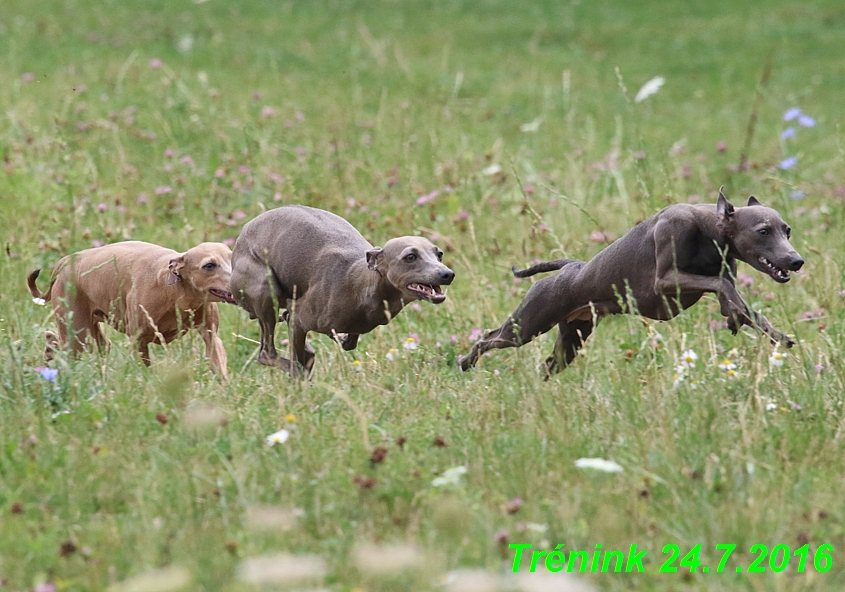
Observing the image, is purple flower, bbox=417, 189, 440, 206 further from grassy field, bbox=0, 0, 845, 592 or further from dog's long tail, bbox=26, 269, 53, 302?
dog's long tail, bbox=26, 269, 53, 302

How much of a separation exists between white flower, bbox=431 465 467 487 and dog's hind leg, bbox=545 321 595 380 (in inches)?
69.4

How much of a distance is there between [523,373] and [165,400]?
1.54m

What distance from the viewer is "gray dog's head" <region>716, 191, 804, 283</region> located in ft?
15.8

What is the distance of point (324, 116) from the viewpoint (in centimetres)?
1247

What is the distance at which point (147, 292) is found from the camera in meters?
5.93

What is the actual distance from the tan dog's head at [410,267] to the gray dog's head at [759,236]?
4.00 feet

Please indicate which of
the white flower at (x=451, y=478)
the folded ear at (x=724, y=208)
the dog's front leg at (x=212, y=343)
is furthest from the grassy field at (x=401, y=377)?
the folded ear at (x=724, y=208)

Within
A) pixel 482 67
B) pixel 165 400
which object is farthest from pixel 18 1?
pixel 165 400

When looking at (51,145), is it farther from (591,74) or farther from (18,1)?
(18,1)

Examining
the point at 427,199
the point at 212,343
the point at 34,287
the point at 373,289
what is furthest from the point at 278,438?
the point at 427,199

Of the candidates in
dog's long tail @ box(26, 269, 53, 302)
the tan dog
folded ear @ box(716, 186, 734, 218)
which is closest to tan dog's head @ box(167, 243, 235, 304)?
the tan dog

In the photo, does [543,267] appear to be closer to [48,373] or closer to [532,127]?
[48,373]

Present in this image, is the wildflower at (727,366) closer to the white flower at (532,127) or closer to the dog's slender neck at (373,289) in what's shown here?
the dog's slender neck at (373,289)

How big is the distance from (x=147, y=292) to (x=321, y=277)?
1145 mm
